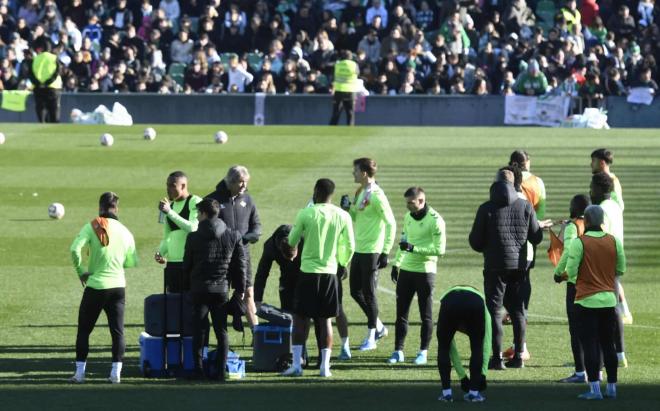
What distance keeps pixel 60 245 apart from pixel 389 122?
1754 cm

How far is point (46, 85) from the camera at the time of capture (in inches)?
1481

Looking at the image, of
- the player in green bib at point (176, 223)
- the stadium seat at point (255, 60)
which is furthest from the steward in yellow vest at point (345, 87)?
the player in green bib at point (176, 223)

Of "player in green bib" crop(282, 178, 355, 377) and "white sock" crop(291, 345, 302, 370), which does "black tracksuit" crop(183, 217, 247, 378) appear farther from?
"white sock" crop(291, 345, 302, 370)

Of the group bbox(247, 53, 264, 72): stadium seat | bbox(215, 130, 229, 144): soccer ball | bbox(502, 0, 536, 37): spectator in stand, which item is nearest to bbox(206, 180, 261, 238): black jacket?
bbox(215, 130, 229, 144): soccer ball

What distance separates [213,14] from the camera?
143ft

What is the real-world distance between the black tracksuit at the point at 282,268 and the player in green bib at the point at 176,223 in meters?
0.81

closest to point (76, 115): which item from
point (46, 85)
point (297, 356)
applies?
point (46, 85)

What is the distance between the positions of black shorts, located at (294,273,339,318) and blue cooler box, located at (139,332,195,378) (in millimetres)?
1141

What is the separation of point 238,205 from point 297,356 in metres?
2.10

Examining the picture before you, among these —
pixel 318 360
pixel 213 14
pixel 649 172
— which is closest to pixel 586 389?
pixel 318 360

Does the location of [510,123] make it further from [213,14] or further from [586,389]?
[586,389]

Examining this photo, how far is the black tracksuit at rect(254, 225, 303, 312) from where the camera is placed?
15.1 metres

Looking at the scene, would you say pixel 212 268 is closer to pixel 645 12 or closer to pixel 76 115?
pixel 76 115

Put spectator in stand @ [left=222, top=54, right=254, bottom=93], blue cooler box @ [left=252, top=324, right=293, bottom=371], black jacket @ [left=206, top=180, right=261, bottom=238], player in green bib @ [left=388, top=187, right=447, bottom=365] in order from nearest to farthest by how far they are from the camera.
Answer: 1. blue cooler box @ [left=252, top=324, right=293, bottom=371]
2. player in green bib @ [left=388, top=187, right=447, bottom=365]
3. black jacket @ [left=206, top=180, right=261, bottom=238]
4. spectator in stand @ [left=222, top=54, right=254, bottom=93]
